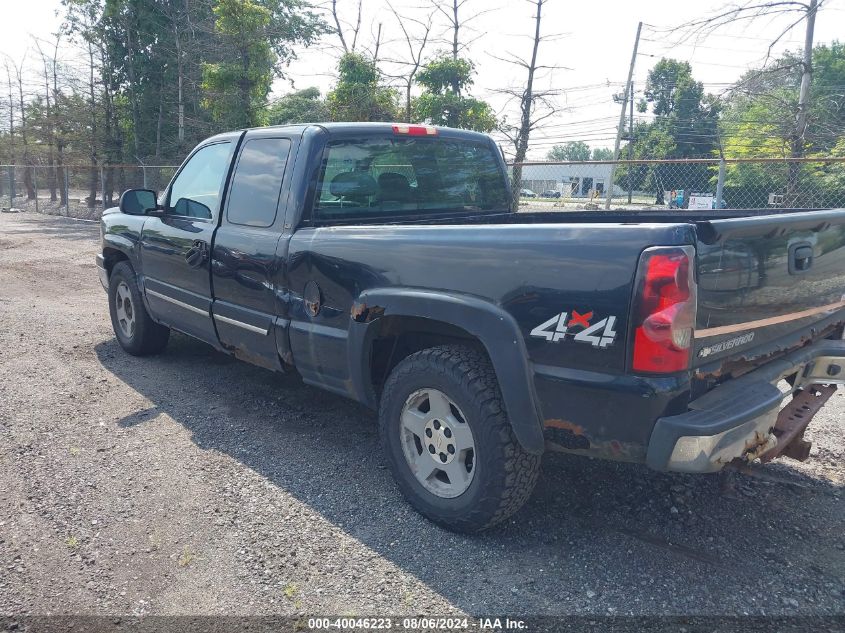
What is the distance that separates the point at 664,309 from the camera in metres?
2.35

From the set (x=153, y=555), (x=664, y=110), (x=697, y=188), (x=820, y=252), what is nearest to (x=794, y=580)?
(x=820, y=252)

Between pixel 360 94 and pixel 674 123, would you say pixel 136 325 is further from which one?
pixel 674 123

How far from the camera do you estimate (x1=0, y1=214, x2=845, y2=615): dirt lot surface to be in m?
2.70

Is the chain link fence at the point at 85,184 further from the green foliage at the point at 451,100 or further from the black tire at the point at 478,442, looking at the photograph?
the black tire at the point at 478,442

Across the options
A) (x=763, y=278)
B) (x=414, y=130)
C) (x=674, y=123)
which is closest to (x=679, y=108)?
(x=674, y=123)

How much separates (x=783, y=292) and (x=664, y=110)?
56428 mm

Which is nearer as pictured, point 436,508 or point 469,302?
point 469,302

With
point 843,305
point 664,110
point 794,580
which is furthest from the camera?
point 664,110

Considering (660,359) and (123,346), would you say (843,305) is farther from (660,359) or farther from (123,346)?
(123,346)

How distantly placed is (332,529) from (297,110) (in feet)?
64.7

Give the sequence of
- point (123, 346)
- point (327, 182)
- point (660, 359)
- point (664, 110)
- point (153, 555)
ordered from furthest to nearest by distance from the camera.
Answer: point (664, 110), point (123, 346), point (327, 182), point (153, 555), point (660, 359)

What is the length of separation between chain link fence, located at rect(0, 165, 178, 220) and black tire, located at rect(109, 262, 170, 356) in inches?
514

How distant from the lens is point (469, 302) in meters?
2.83

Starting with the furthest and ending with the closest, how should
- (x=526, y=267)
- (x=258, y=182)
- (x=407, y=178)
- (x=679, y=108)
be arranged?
(x=679, y=108) → (x=407, y=178) → (x=258, y=182) → (x=526, y=267)
